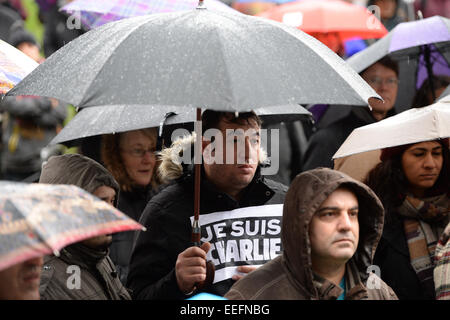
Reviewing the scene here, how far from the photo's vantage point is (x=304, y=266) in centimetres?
423

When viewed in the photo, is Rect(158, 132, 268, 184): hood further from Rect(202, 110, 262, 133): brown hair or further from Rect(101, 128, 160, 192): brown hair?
Rect(101, 128, 160, 192): brown hair

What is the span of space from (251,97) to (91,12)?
3419 mm

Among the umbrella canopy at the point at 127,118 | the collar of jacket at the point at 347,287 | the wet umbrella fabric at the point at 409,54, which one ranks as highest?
the wet umbrella fabric at the point at 409,54

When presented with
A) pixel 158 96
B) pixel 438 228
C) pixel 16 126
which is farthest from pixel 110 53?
pixel 16 126

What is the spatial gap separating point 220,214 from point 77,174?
786mm

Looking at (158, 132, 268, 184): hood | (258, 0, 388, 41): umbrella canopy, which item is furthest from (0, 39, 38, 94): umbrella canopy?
(258, 0, 388, 41): umbrella canopy

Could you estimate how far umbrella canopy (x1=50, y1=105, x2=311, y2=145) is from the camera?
18.3 ft

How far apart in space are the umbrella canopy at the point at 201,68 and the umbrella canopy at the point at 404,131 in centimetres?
95

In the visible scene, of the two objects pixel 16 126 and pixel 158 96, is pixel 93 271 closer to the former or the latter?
pixel 158 96

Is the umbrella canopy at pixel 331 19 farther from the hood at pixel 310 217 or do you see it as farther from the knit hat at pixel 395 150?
the hood at pixel 310 217

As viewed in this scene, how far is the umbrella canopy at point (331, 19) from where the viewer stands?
8969 millimetres

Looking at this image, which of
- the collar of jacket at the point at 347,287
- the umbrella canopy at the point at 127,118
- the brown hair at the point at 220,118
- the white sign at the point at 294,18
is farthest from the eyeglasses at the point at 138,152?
the white sign at the point at 294,18

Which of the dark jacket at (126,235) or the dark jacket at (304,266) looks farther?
the dark jacket at (126,235)
